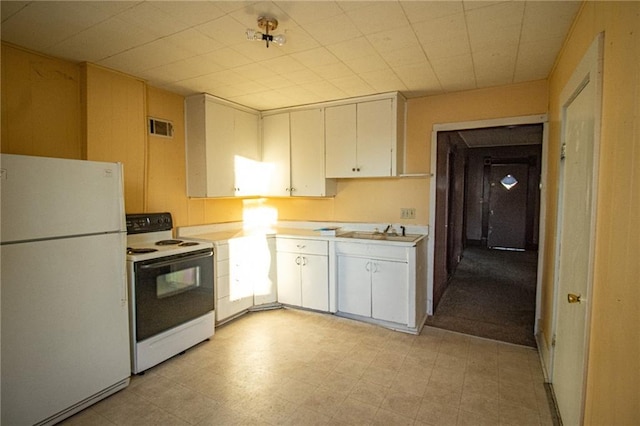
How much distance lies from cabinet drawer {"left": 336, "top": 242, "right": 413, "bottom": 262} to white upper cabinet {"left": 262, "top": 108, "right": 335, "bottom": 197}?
714 mm

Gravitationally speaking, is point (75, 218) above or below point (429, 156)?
below

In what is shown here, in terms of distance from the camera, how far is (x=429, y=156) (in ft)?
11.3

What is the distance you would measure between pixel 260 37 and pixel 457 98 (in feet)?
7.33

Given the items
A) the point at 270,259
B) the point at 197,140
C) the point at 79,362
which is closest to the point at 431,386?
the point at 270,259

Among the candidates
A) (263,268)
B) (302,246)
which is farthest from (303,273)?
(263,268)

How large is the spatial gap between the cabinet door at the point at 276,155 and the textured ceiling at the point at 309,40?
884mm

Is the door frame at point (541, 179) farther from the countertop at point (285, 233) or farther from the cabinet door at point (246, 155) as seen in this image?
the cabinet door at point (246, 155)

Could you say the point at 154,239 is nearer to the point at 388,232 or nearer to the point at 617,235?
the point at 388,232

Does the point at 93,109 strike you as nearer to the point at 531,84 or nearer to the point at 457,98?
the point at 457,98

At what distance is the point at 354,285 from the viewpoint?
343 cm

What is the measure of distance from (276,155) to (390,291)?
209cm

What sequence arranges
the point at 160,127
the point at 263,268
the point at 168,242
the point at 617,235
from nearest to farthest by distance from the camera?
the point at 617,235 < the point at 168,242 < the point at 160,127 < the point at 263,268

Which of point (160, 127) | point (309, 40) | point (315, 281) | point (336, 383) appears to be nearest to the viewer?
point (309, 40)

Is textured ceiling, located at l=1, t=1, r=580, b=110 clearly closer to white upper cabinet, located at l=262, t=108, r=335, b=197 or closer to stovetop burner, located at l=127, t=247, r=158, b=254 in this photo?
white upper cabinet, located at l=262, t=108, r=335, b=197
